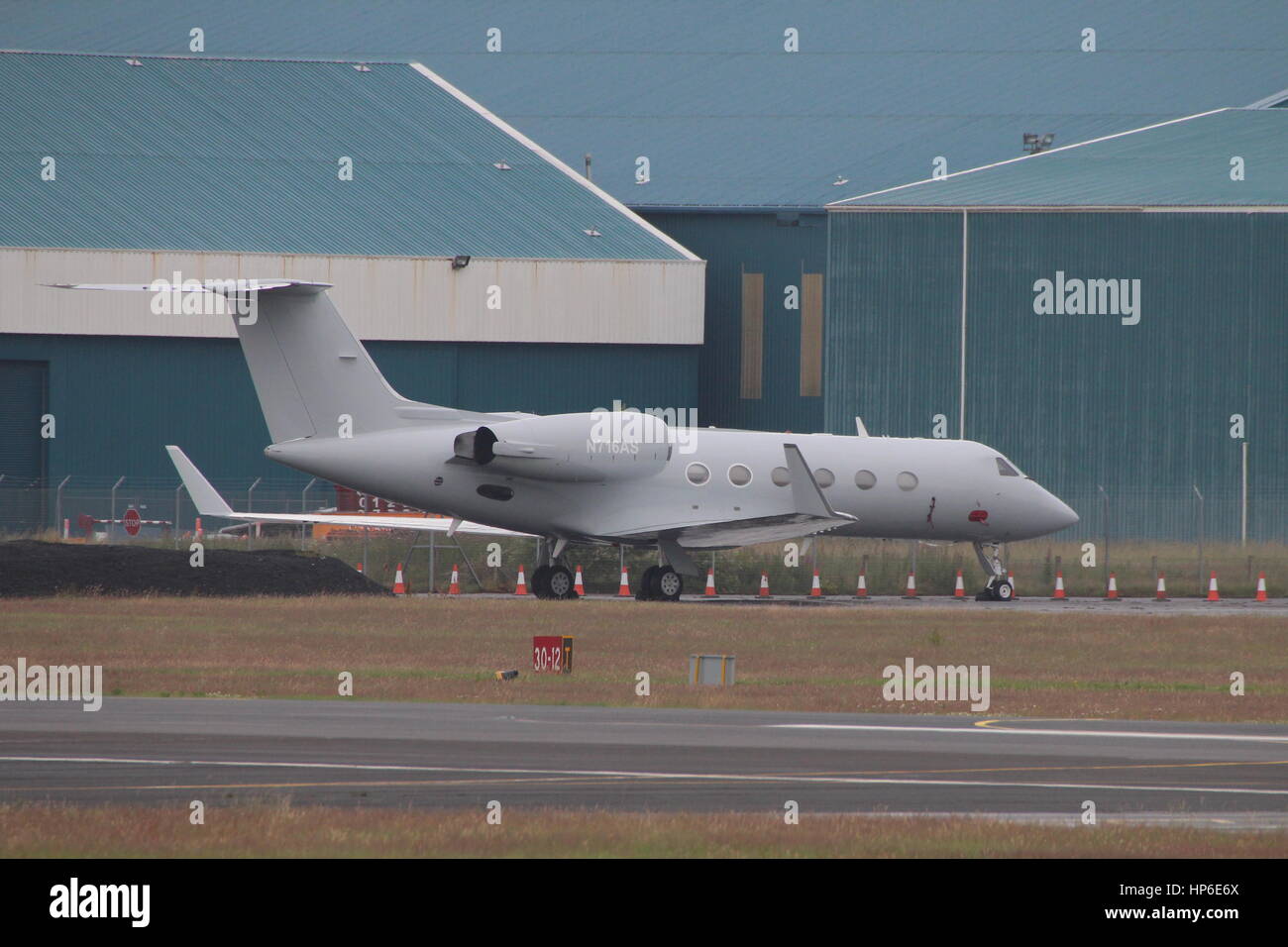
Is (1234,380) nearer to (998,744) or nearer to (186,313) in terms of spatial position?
(186,313)

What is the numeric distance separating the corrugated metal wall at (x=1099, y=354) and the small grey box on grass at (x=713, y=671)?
1124 inches

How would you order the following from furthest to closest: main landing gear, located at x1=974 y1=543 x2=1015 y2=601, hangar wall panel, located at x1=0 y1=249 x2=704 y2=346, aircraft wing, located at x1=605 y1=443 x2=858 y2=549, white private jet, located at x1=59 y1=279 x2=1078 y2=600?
hangar wall panel, located at x1=0 y1=249 x2=704 y2=346 < main landing gear, located at x1=974 y1=543 x2=1015 y2=601 < aircraft wing, located at x1=605 y1=443 x2=858 y2=549 < white private jet, located at x1=59 y1=279 x2=1078 y2=600

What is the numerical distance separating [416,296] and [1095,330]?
66.6ft

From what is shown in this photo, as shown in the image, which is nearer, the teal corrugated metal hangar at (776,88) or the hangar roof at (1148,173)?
the hangar roof at (1148,173)

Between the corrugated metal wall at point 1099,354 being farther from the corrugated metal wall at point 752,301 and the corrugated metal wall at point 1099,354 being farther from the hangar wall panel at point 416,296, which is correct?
the corrugated metal wall at point 752,301

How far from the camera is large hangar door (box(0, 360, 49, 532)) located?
54750mm

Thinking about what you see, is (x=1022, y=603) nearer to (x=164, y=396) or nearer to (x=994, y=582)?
(x=994, y=582)

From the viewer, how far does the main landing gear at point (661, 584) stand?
1451 inches

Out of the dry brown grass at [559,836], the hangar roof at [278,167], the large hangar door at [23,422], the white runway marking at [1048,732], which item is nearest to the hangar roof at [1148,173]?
the hangar roof at [278,167]

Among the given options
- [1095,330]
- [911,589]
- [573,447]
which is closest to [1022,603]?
[911,589]

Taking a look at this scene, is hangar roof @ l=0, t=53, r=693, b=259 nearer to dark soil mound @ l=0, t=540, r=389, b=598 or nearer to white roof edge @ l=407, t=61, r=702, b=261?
white roof edge @ l=407, t=61, r=702, b=261

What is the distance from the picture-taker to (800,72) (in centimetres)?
6888

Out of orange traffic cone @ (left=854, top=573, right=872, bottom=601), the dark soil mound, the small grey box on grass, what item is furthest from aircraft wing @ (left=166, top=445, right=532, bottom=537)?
the small grey box on grass

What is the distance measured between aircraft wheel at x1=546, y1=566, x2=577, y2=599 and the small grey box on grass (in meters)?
14.3
